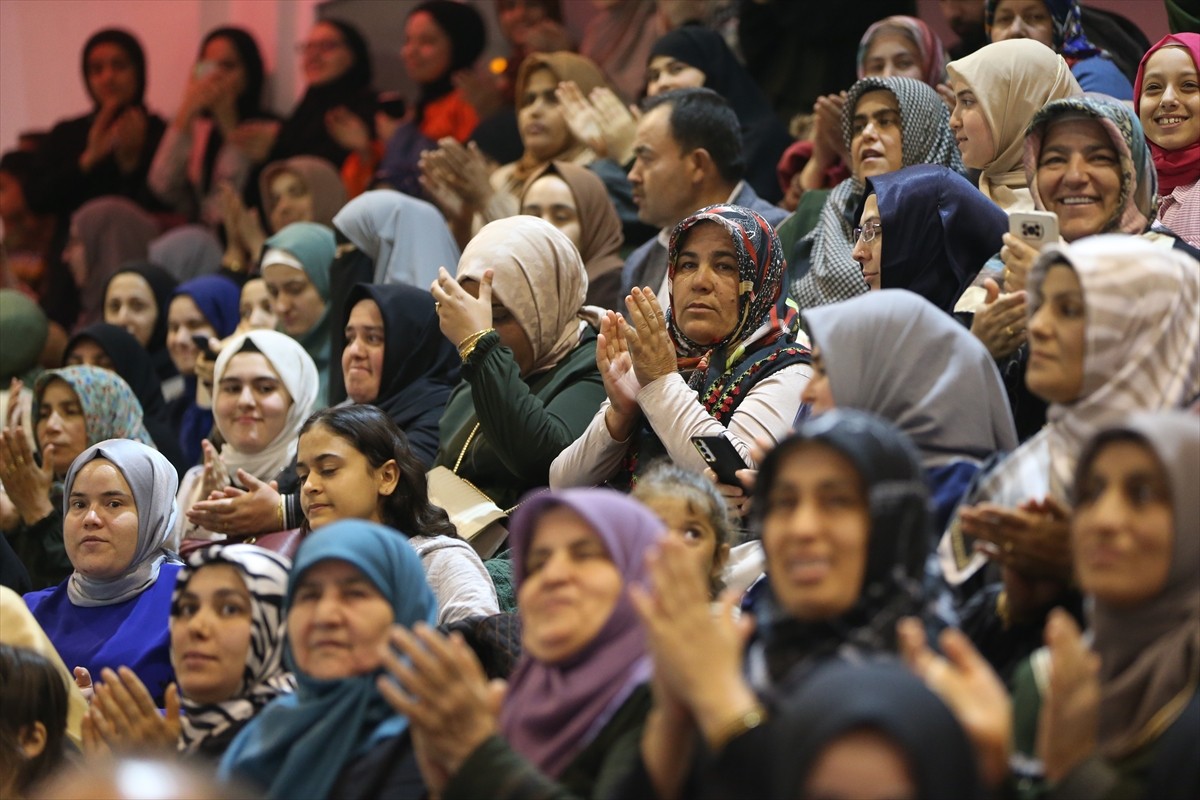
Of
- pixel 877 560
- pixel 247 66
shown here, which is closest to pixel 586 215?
pixel 877 560

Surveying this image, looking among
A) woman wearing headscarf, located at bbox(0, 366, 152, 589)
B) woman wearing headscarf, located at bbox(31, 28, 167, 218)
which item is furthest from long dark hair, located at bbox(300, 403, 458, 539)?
woman wearing headscarf, located at bbox(31, 28, 167, 218)

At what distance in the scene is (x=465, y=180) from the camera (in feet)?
21.6

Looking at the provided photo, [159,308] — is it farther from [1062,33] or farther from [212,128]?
[1062,33]

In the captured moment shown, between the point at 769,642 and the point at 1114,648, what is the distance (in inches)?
19.2

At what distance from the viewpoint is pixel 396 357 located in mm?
5277

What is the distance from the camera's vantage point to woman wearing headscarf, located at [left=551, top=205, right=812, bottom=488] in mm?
4004

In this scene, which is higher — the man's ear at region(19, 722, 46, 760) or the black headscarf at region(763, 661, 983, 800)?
the black headscarf at region(763, 661, 983, 800)

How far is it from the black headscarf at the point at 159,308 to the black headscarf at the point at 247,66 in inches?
65.9

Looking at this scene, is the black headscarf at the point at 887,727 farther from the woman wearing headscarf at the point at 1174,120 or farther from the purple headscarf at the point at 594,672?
the woman wearing headscarf at the point at 1174,120

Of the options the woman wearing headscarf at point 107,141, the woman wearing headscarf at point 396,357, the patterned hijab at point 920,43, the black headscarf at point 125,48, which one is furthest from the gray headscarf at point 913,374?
the black headscarf at point 125,48

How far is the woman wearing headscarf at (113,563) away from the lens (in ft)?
14.4

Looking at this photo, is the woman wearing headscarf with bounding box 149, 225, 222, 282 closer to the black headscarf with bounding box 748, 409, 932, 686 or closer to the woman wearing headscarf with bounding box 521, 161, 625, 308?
the woman wearing headscarf with bounding box 521, 161, 625, 308

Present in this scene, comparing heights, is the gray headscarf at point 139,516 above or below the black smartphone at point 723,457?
below

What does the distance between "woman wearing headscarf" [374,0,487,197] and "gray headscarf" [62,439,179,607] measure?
351 centimetres
